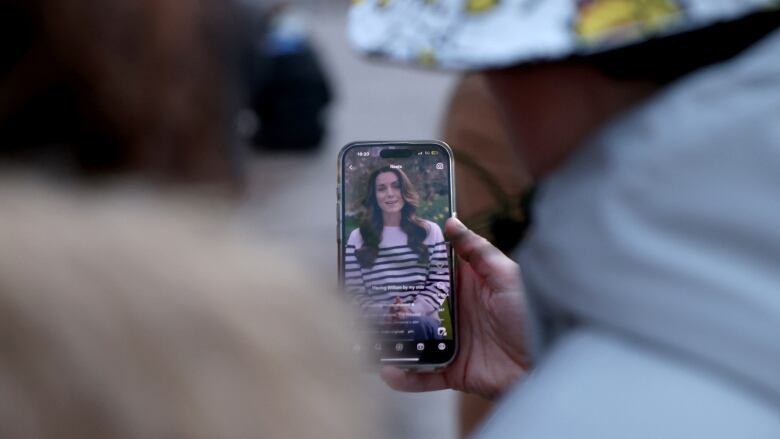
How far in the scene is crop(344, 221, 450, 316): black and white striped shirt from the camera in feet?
2.92

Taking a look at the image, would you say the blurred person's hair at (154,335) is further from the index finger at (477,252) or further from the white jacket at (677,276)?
the index finger at (477,252)

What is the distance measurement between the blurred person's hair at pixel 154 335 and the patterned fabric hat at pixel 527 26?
178 millimetres

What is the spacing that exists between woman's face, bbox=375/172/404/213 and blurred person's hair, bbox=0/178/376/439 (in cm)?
45

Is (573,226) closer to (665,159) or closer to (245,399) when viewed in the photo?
(665,159)

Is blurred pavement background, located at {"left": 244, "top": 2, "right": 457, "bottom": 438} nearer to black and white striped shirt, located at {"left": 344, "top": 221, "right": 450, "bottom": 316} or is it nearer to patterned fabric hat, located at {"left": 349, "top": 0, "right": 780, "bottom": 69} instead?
black and white striped shirt, located at {"left": 344, "top": 221, "right": 450, "bottom": 316}

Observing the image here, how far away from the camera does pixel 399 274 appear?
2.95ft

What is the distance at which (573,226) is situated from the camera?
1.74 feet

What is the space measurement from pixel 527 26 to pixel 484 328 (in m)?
0.50

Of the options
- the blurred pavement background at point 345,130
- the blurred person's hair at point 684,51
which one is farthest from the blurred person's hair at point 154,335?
the blurred pavement background at point 345,130

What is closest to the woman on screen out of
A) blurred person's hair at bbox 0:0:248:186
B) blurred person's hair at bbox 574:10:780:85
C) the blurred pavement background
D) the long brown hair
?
the long brown hair

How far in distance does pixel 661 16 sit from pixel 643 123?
61 millimetres

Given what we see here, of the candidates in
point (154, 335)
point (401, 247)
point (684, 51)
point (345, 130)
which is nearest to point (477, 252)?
point (401, 247)

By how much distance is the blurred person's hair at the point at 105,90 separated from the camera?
60 cm

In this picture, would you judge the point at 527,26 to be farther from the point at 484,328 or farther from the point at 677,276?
the point at 484,328
